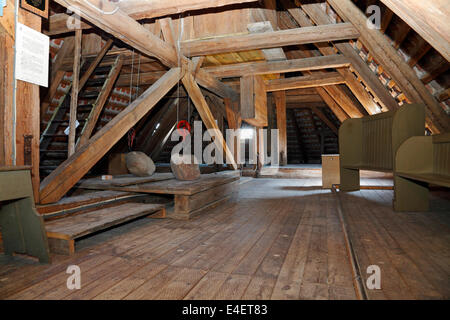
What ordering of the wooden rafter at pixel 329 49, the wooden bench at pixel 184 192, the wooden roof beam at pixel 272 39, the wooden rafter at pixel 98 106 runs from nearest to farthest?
the wooden bench at pixel 184 192
the wooden roof beam at pixel 272 39
the wooden rafter at pixel 329 49
the wooden rafter at pixel 98 106

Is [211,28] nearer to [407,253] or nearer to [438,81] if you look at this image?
[438,81]

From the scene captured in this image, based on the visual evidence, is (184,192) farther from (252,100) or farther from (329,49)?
(329,49)

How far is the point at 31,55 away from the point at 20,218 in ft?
4.19

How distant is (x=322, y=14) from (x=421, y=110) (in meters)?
2.14

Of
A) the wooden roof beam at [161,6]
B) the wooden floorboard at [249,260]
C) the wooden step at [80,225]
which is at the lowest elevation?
the wooden floorboard at [249,260]

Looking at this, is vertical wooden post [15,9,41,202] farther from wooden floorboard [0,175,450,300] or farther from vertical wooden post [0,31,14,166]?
wooden floorboard [0,175,450,300]

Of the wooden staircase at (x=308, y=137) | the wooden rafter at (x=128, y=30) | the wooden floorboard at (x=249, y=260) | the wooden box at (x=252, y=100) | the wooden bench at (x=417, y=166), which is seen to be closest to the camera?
the wooden floorboard at (x=249, y=260)

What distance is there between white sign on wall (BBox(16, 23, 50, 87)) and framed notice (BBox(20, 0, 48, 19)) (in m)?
0.16

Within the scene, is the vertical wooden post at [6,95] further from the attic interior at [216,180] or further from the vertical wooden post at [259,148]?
the vertical wooden post at [259,148]

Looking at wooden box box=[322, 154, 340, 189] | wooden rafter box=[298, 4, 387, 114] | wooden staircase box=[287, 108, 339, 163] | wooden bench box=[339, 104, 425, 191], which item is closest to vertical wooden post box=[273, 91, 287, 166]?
wooden rafter box=[298, 4, 387, 114]

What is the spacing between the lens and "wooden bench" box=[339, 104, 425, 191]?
126 inches

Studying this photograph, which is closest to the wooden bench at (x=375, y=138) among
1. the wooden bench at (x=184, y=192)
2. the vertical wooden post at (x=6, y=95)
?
the wooden bench at (x=184, y=192)

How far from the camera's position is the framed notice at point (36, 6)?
2145mm
